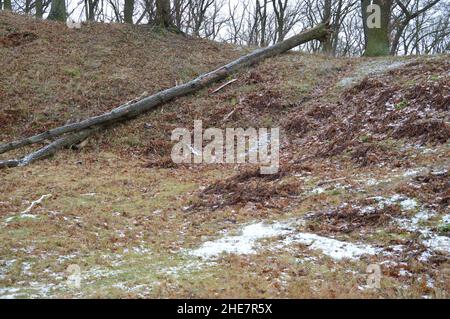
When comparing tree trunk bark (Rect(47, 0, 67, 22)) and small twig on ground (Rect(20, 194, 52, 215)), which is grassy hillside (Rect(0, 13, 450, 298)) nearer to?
small twig on ground (Rect(20, 194, 52, 215))

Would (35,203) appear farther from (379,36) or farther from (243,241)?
(379,36)

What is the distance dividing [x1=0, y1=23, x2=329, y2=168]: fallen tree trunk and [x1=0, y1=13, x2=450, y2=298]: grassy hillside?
1.10ft

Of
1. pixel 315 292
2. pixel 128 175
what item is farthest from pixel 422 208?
pixel 128 175

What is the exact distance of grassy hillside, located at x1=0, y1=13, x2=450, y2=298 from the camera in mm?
5367

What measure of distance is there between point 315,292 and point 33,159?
937 cm

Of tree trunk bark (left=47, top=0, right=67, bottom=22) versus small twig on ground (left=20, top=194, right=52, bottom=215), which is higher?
tree trunk bark (left=47, top=0, right=67, bottom=22)

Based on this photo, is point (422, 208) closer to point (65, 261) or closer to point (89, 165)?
point (65, 261)

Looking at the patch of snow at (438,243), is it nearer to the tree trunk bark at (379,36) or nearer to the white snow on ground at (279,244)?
the white snow on ground at (279,244)

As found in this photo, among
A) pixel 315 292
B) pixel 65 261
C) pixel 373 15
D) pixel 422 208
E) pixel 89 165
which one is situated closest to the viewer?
pixel 315 292

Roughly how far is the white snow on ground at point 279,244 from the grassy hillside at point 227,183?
4cm

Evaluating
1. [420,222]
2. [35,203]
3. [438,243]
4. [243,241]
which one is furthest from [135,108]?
[438,243]

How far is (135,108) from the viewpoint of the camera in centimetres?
1430

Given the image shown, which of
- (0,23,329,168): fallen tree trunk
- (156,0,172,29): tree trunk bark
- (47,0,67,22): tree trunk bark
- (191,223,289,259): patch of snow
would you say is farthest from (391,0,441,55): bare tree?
(191,223,289,259): patch of snow

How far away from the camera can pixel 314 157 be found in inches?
419
